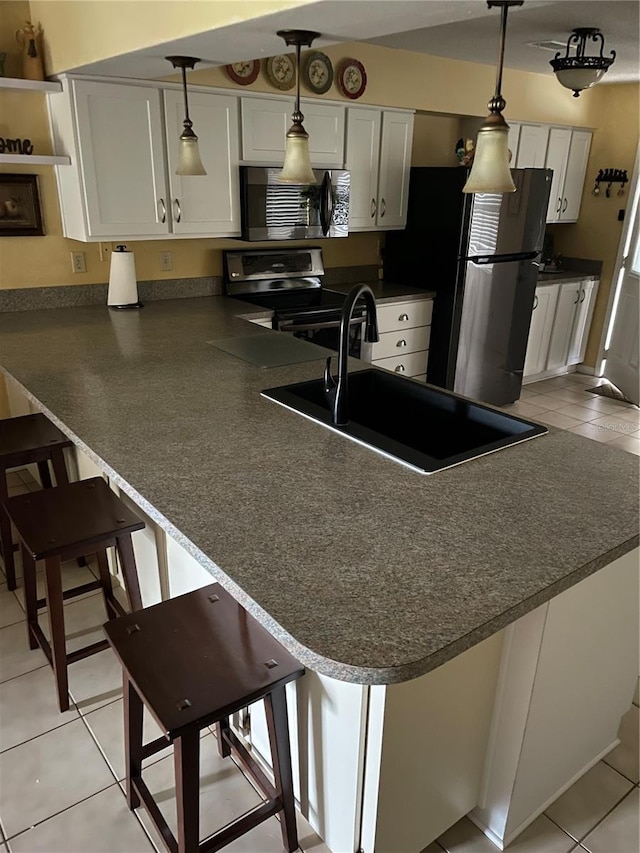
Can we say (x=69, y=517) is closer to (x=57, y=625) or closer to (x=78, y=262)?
(x=57, y=625)

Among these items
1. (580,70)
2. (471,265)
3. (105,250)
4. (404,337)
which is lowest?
(404,337)

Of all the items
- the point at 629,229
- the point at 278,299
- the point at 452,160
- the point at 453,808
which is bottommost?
the point at 453,808

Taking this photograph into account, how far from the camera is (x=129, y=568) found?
6.35ft

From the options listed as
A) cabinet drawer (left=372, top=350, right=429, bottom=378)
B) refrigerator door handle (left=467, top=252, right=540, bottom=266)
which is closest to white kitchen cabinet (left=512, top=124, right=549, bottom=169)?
refrigerator door handle (left=467, top=252, right=540, bottom=266)

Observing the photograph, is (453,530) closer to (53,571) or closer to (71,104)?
(53,571)

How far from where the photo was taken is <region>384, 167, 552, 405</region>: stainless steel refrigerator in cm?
395

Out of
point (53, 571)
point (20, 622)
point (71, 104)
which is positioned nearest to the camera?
point (53, 571)

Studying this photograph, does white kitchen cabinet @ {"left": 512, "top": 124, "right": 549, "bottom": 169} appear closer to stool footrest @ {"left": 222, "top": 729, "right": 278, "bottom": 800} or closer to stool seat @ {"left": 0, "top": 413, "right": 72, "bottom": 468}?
stool seat @ {"left": 0, "top": 413, "right": 72, "bottom": 468}

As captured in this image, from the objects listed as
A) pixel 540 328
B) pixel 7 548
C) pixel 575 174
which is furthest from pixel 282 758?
pixel 575 174

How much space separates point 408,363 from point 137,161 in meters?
2.11

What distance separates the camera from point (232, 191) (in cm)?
334

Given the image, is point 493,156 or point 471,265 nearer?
point 493,156

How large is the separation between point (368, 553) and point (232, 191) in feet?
8.83

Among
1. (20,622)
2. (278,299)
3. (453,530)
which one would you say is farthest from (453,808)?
(278,299)
